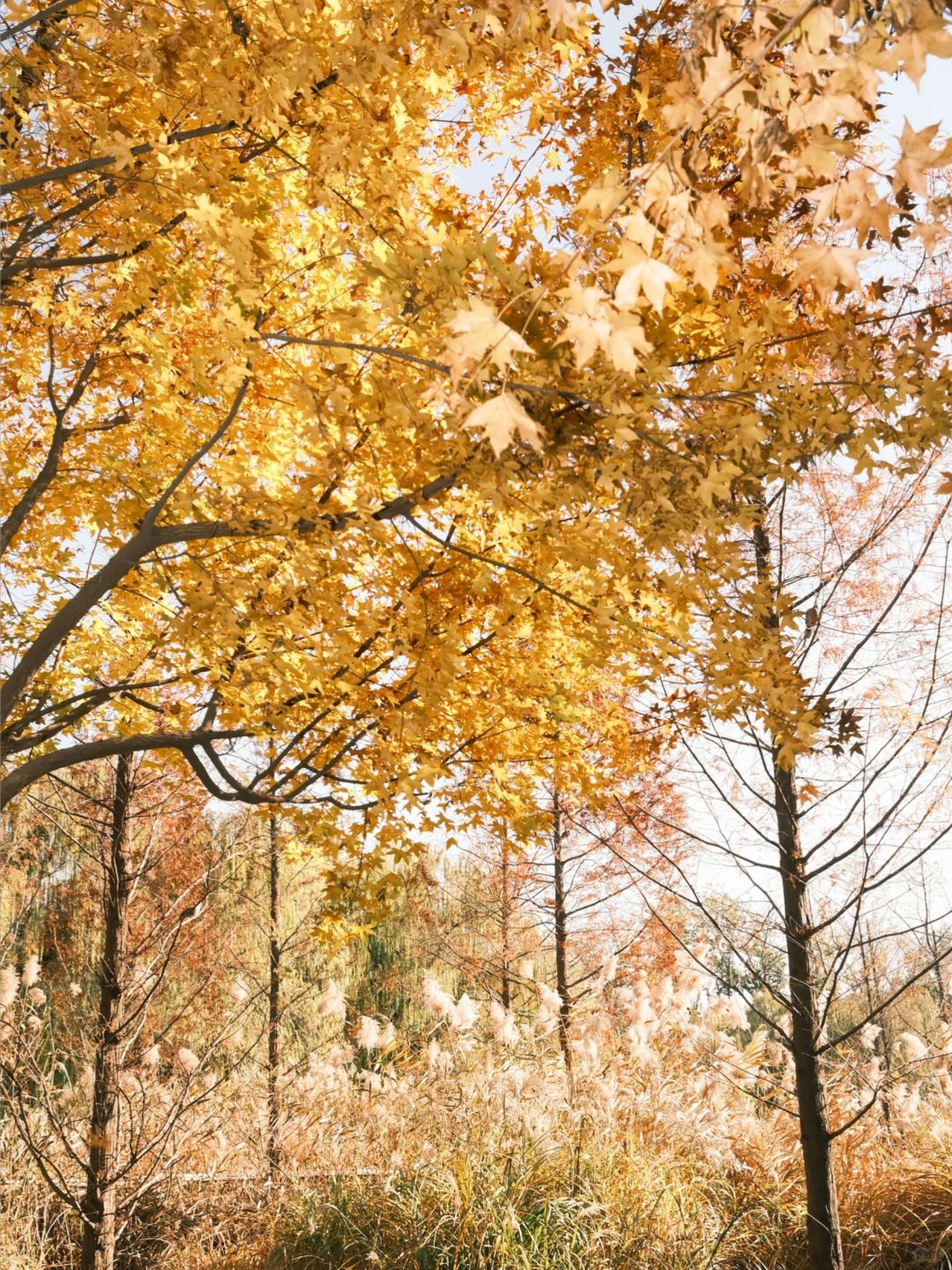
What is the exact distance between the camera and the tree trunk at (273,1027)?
24.7 feet

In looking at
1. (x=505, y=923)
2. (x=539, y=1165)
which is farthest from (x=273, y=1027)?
(x=539, y=1165)

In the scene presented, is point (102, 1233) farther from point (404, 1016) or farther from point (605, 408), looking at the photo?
point (404, 1016)

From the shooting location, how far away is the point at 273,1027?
889 cm

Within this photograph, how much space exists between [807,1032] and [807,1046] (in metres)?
0.06

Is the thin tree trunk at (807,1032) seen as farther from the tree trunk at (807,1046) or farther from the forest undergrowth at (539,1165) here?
the forest undergrowth at (539,1165)

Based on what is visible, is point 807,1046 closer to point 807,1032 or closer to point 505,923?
point 807,1032

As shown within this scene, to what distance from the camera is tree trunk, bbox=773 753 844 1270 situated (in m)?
4.22

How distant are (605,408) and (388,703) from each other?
1961 millimetres

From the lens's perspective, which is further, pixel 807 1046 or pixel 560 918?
pixel 560 918

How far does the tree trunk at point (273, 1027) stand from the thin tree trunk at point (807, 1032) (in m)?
4.22

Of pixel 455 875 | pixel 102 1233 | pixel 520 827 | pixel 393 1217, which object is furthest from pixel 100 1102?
pixel 455 875

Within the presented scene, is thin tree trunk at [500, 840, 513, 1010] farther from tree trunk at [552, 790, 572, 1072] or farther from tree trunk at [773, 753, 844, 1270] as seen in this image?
tree trunk at [773, 753, 844, 1270]

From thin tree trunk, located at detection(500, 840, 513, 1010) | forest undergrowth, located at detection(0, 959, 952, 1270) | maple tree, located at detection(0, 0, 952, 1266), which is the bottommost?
forest undergrowth, located at detection(0, 959, 952, 1270)

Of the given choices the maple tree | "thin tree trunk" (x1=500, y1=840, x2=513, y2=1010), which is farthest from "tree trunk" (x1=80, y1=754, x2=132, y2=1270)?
"thin tree trunk" (x1=500, y1=840, x2=513, y2=1010)
